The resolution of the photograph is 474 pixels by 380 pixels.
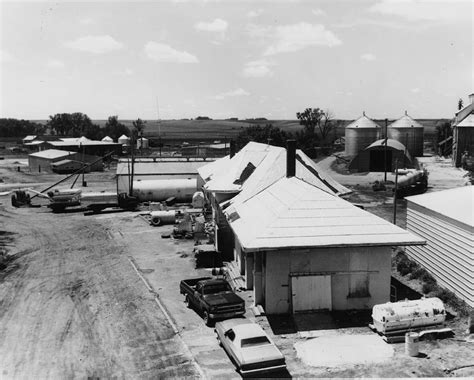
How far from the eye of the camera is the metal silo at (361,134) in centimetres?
8469

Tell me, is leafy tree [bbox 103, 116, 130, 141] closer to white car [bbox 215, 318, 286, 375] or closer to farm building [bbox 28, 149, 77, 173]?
farm building [bbox 28, 149, 77, 173]

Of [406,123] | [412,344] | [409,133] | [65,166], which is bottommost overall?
[412,344]

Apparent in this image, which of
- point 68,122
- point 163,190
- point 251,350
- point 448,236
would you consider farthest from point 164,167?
point 68,122

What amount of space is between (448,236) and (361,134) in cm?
6373

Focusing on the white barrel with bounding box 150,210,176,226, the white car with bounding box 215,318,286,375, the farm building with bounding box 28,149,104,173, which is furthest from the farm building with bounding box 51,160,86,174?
the white car with bounding box 215,318,286,375

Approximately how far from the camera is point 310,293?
2177cm

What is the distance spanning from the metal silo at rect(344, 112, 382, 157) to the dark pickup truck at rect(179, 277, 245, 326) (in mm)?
67409

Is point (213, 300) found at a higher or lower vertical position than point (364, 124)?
lower

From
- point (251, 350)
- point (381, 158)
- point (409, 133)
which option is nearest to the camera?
point (251, 350)

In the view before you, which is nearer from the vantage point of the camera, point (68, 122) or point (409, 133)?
point (409, 133)

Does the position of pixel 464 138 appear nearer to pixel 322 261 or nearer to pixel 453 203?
pixel 453 203

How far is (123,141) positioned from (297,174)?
341 feet

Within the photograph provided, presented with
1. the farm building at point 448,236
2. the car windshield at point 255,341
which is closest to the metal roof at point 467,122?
the farm building at point 448,236

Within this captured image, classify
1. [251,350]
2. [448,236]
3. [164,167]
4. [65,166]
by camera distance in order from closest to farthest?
[251,350] → [448,236] → [164,167] → [65,166]
